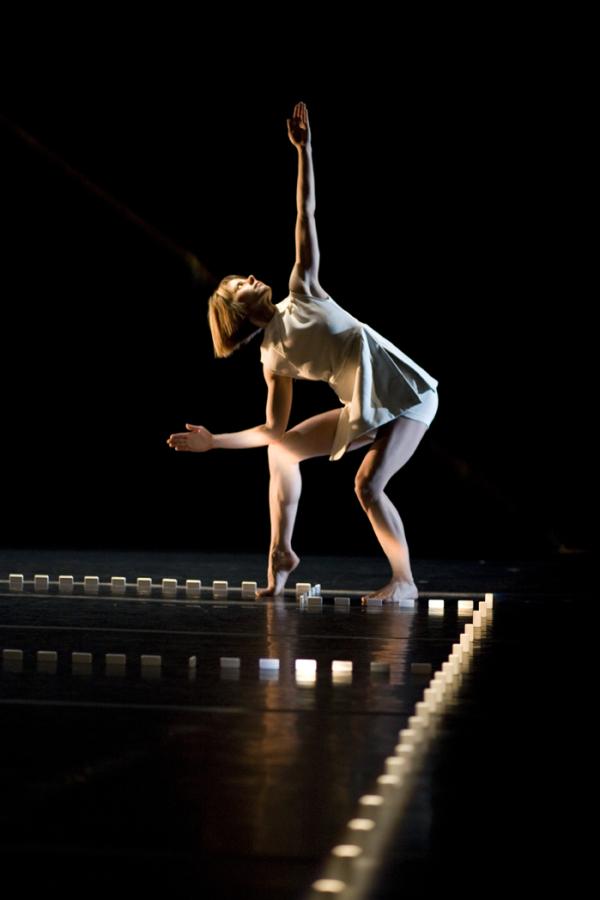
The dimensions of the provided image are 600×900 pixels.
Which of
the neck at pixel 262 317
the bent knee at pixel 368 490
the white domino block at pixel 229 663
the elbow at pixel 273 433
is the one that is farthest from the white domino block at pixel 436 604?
the white domino block at pixel 229 663

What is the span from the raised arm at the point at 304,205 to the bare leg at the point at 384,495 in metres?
0.53

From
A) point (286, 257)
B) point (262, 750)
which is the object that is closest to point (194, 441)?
point (262, 750)

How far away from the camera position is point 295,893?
1.34 meters

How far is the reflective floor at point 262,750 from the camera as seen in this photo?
1.46m

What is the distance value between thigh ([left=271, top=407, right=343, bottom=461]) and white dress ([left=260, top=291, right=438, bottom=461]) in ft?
0.23

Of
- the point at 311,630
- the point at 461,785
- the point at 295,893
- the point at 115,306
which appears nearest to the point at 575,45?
the point at 115,306

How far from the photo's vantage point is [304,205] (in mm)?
4281

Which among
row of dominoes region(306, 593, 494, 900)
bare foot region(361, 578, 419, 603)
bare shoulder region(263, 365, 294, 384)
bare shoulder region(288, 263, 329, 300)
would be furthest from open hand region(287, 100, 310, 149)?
row of dominoes region(306, 593, 494, 900)

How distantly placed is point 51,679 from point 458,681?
2.48 ft

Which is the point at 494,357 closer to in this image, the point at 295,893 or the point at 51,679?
the point at 51,679

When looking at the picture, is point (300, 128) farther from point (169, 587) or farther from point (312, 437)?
point (169, 587)

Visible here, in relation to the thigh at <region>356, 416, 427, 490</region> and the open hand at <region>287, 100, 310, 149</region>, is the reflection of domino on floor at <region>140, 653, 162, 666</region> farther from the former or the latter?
the open hand at <region>287, 100, 310, 149</region>

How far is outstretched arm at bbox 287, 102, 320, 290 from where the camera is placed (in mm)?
4254

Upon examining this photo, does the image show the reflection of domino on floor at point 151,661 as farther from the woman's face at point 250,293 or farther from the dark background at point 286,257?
the dark background at point 286,257
